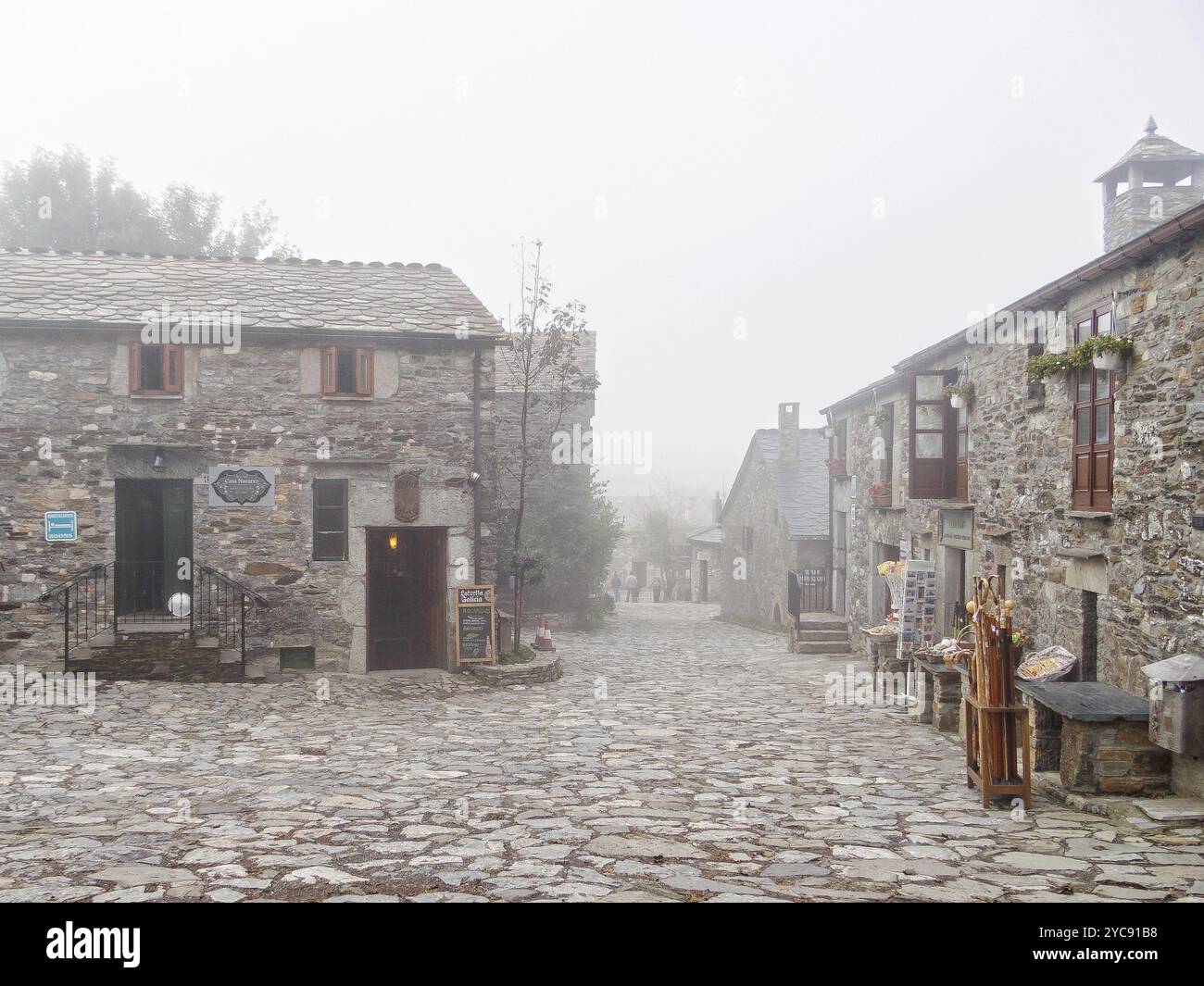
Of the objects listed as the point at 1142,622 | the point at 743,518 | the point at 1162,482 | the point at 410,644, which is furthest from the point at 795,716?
the point at 743,518

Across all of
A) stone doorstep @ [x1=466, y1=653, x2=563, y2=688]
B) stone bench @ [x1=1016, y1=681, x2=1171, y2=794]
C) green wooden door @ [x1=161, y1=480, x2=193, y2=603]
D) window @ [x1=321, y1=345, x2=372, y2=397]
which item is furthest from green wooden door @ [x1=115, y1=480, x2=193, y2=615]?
stone bench @ [x1=1016, y1=681, x2=1171, y2=794]

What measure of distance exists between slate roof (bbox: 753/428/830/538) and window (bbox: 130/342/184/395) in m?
16.2

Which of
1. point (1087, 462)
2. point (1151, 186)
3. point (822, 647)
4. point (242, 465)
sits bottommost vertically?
point (822, 647)

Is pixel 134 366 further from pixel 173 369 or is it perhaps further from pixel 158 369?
pixel 173 369

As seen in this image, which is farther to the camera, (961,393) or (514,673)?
(514,673)

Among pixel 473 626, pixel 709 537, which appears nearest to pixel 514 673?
pixel 473 626

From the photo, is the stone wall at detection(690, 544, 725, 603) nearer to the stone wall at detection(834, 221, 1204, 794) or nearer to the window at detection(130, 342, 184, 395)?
the stone wall at detection(834, 221, 1204, 794)

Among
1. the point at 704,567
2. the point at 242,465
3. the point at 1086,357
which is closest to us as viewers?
the point at 1086,357

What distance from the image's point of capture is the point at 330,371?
45.4 feet

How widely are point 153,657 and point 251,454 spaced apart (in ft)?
10.2

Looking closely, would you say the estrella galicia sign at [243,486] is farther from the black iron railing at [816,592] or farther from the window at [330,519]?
the black iron railing at [816,592]

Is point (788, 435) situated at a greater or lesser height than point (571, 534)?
greater

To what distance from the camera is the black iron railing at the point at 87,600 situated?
13.0 meters

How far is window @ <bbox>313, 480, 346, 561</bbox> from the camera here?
13805mm
